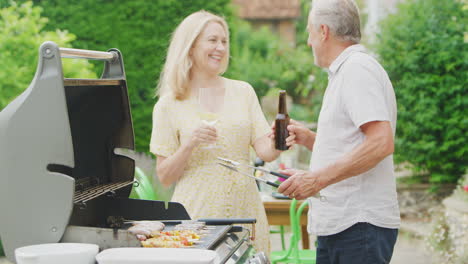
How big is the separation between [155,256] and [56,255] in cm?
30

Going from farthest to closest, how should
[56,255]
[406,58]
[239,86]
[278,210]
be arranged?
[406,58], [278,210], [239,86], [56,255]

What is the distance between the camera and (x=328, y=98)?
A: 282 centimetres

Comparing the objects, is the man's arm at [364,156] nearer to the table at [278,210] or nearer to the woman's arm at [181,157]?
the woman's arm at [181,157]

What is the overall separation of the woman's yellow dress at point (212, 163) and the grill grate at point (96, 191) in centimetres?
39

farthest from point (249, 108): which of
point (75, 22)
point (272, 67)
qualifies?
point (272, 67)

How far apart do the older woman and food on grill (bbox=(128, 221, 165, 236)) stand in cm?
48

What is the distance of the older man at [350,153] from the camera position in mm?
2652

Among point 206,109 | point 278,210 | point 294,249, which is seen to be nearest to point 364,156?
point 206,109

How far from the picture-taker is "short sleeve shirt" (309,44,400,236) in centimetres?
269

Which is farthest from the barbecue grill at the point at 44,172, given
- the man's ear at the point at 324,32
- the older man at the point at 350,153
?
the man's ear at the point at 324,32

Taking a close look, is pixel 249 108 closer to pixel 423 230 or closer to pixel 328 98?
pixel 328 98

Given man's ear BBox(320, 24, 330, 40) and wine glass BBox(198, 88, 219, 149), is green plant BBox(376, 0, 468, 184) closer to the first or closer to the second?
wine glass BBox(198, 88, 219, 149)

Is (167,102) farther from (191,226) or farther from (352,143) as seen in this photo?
(352,143)

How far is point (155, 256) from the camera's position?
2.16 metres
